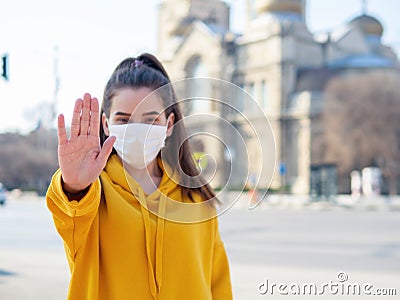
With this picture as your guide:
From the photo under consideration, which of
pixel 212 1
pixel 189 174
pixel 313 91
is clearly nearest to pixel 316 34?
pixel 313 91

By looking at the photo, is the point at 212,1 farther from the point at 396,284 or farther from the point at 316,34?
the point at 396,284

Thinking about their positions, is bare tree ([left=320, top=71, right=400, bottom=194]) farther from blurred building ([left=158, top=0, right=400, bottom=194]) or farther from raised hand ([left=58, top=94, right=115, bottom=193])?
raised hand ([left=58, top=94, right=115, bottom=193])

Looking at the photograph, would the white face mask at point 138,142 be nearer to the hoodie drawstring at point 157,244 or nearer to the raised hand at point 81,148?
the hoodie drawstring at point 157,244

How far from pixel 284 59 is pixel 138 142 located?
42482mm

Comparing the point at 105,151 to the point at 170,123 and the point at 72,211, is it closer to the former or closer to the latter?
the point at 72,211

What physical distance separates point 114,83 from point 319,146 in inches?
1578

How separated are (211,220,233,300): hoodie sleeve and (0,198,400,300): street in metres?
3.95

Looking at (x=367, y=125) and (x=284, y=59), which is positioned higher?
(x=284, y=59)

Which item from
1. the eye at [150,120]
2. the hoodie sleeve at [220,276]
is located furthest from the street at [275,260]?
the eye at [150,120]

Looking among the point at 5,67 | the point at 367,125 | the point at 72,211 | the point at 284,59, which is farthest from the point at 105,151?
the point at 284,59

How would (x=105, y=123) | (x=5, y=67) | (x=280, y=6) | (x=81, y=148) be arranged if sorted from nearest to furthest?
(x=81, y=148)
(x=105, y=123)
(x=5, y=67)
(x=280, y=6)

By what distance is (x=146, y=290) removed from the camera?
227 cm

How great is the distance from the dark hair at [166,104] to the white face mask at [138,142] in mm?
87

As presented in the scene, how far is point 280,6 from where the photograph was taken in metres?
45.5
